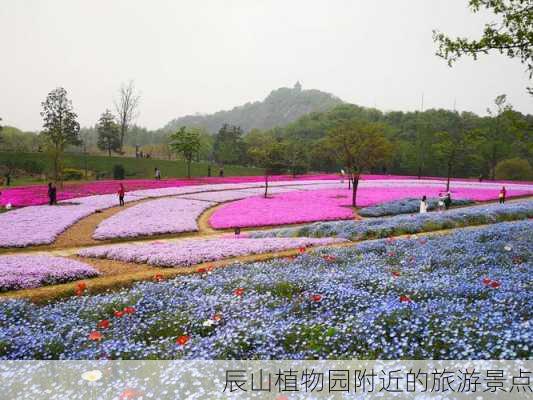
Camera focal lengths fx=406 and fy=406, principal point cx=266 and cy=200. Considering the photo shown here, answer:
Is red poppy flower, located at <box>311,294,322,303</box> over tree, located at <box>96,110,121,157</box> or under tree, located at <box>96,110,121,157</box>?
under

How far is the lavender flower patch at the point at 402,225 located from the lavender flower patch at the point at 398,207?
7.54 meters

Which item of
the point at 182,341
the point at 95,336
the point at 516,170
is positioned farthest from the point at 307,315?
the point at 516,170

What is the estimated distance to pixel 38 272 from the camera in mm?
10969

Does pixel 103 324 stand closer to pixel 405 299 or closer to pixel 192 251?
pixel 405 299

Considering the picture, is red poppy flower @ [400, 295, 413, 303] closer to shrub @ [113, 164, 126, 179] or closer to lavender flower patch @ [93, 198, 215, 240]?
lavender flower patch @ [93, 198, 215, 240]

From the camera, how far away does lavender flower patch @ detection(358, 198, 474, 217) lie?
28797 millimetres

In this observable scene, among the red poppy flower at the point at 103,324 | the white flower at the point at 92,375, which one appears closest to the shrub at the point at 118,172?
the red poppy flower at the point at 103,324

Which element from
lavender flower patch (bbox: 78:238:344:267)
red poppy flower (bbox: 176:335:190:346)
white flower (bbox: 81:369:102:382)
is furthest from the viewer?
lavender flower patch (bbox: 78:238:344:267)

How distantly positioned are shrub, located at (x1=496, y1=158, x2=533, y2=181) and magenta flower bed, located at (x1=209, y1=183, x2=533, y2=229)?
28963 millimetres

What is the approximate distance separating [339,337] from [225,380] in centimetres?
171

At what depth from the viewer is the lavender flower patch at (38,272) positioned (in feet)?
33.4

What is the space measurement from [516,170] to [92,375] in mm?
75314

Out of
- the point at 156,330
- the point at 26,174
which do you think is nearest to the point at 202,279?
the point at 156,330

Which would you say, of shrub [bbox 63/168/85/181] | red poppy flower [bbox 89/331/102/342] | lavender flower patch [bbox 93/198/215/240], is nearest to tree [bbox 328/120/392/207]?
lavender flower patch [bbox 93/198/215/240]
